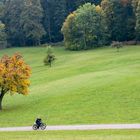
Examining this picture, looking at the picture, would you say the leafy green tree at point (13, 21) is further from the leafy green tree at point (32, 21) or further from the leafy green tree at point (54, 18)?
the leafy green tree at point (54, 18)

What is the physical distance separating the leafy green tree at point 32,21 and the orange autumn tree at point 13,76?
68.8 metres

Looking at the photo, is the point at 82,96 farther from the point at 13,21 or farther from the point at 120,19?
the point at 13,21

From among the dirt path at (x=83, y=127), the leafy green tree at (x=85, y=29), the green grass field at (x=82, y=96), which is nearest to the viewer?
the dirt path at (x=83, y=127)

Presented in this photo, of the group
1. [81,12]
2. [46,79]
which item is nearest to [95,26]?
[81,12]

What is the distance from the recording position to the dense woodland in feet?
386

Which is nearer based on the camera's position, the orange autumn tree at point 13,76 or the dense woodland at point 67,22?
the orange autumn tree at point 13,76

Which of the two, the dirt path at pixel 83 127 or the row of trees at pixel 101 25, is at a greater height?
the row of trees at pixel 101 25

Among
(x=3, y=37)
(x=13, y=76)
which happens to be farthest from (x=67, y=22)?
(x=13, y=76)

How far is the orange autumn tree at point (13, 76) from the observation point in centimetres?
5684

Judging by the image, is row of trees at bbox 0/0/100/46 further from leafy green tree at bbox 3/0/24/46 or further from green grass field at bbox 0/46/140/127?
green grass field at bbox 0/46/140/127

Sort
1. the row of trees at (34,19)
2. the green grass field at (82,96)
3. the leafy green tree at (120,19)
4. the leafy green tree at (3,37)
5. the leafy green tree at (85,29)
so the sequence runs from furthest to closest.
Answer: the row of trees at (34,19) → the leafy green tree at (3,37) → the leafy green tree at (120,19) → the leafy green tree at (85,29) → the green grass field at (82,96)

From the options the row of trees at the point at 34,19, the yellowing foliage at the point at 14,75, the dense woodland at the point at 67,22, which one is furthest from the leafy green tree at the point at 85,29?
the yellowing foliage at the point at 14,75

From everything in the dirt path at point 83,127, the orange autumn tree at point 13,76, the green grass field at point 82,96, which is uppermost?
the orange autumn tree at point 13,76

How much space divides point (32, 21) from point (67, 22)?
42.6ft
